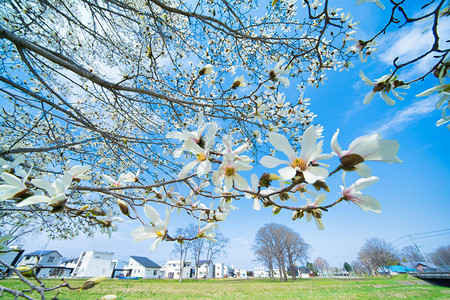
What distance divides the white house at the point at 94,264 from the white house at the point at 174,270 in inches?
457

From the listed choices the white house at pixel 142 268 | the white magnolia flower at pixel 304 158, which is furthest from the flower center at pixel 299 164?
the white house at pixel 142 268

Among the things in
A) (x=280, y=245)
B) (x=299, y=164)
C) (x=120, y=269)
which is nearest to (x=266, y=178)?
(x=299, y=164)

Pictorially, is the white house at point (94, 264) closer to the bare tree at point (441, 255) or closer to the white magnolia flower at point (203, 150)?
the white magnolia flower at point (203, 150)

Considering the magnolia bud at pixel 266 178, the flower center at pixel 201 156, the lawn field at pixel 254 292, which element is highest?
the flower center at pixel 201 156

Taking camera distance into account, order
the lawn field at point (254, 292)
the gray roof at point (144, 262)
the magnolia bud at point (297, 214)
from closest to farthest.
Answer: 1. the magnolia bud at point (297, 214)
2. the lawn field at point (254, 292)
3. the gray roof at point (144, 262)

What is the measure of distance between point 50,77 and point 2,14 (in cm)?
150

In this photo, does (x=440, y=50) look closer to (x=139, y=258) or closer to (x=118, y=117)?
(x=118, y=117)

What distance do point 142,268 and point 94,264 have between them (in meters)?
8.07

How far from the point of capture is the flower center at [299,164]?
22.5 inches

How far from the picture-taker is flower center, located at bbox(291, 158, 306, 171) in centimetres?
57

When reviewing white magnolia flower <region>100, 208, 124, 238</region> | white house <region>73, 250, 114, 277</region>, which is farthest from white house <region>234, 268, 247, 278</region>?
white magnolia flower <region>100, 208, 124, 238</region>

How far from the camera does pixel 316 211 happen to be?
0.75 m

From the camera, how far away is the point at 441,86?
0.85 metres

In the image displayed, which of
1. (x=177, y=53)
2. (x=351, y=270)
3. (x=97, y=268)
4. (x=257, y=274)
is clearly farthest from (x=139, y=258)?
(x=351, y=270)
